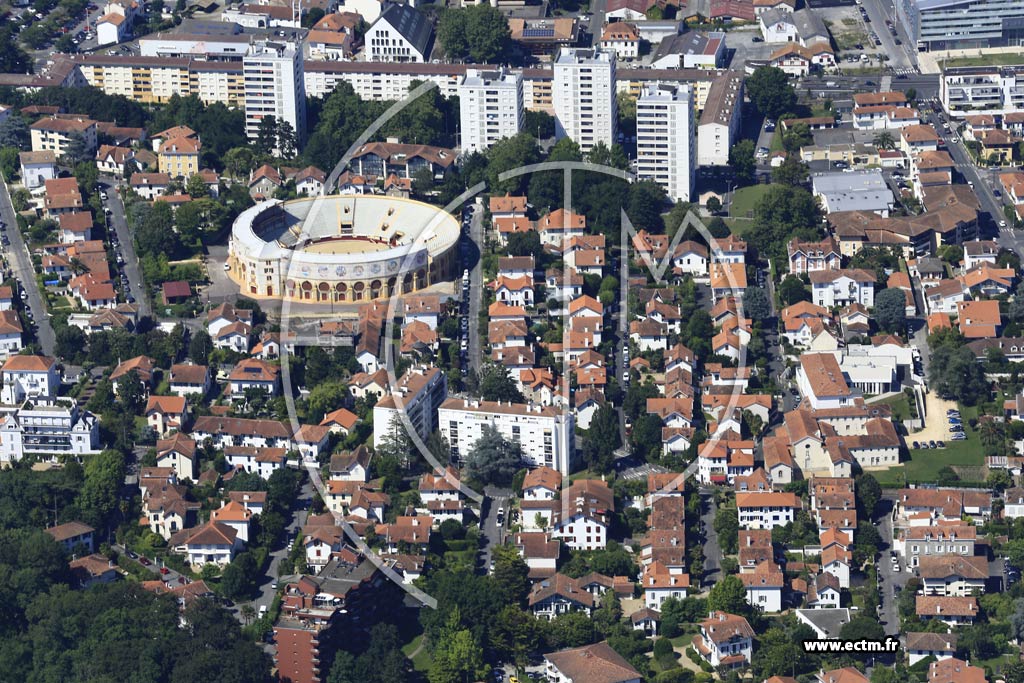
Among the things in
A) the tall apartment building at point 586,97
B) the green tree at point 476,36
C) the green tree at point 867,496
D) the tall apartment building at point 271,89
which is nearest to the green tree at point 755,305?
the green tree at point 867,496

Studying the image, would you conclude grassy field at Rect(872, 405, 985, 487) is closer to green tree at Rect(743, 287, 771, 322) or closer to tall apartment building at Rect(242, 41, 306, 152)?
green tree at Rect(743, 287, 771, 322)

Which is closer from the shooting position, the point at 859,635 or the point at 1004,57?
the point at 859,635

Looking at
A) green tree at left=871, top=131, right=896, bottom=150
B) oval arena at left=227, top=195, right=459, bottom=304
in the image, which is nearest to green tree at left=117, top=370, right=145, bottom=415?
oval arena at left=227, top=195, right=459, bottom=304

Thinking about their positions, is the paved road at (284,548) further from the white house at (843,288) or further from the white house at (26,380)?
the white house at (843,288)

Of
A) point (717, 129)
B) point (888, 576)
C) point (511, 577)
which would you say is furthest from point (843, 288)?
point (511, 577)

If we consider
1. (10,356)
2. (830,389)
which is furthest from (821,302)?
(10,356)

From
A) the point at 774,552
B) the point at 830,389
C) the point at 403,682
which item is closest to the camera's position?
the point at 403,682

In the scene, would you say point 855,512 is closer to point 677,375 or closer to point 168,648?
point 677,375
